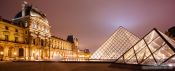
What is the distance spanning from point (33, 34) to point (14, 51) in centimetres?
972

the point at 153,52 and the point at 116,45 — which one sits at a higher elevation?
the point at 116,45

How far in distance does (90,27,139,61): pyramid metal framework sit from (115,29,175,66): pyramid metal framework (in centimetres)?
1047

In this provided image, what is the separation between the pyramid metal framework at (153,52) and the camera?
13.3 m

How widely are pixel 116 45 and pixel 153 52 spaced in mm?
14489

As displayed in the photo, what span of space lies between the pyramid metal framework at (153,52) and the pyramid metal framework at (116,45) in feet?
34.4

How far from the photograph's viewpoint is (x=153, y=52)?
14758 millimetres

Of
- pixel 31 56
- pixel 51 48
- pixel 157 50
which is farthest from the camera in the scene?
pixel 51 48

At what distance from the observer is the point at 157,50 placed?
48.3 ft

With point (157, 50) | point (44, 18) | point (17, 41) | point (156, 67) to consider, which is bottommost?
point (156, 67)

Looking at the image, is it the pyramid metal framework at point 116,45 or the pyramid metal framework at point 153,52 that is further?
the pyramid metal framework at point 116,45

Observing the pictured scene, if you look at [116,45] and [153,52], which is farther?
[116,45]

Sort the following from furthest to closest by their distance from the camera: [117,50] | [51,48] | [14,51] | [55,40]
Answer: [55,40] < [51,48] < [14,51] < [117,50]

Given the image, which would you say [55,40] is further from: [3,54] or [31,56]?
[3,54]

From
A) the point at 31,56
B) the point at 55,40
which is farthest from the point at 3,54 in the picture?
the point at 55,40
